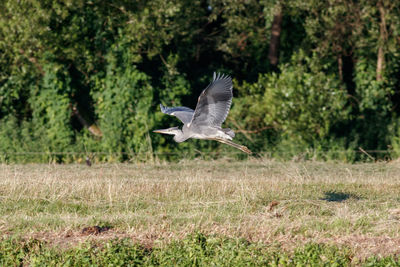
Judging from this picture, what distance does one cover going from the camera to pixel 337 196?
9.27 m

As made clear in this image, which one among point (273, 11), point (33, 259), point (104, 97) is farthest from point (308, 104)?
point (33, 259)

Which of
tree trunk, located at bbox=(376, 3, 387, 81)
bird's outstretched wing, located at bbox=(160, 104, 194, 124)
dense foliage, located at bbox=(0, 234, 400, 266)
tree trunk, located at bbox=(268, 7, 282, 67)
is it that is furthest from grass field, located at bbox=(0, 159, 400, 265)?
tree trunk, located at bbox=(268, 7, 282, 67)

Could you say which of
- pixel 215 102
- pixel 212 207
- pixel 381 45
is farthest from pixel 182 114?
pixel 381 45

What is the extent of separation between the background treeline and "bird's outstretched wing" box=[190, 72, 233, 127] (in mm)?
6379

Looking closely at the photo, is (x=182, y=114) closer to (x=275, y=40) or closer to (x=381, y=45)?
(x=381, y=45)

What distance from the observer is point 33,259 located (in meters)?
6.75

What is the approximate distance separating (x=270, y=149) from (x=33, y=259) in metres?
10.1

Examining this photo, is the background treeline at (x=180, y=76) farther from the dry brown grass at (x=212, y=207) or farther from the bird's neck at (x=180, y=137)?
the bird's neck at (x=180, y=137)

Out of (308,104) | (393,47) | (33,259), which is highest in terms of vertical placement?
(393,47)

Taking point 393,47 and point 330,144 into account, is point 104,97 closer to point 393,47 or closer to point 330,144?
point 330,144

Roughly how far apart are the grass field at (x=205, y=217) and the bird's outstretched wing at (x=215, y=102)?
110cm

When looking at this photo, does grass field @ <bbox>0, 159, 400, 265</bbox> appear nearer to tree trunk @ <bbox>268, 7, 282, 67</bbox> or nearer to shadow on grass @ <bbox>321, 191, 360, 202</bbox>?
shadow on grass @ <bbox>321, 191, 360, 202</bbox>

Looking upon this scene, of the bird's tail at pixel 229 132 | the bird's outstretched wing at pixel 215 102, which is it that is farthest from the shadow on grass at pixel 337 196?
the bird's outstretched wing at pixel 215 102

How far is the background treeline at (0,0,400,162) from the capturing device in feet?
49.5
